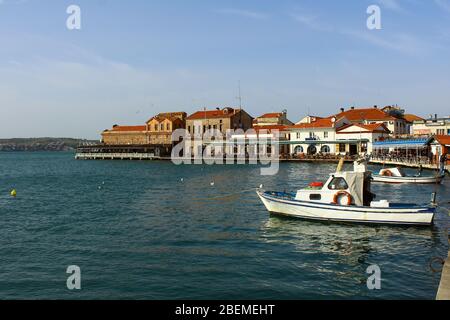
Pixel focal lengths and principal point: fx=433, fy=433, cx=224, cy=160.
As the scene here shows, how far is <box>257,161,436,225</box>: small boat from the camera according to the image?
893 inches

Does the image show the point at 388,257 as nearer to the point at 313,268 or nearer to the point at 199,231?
the point at 313,268

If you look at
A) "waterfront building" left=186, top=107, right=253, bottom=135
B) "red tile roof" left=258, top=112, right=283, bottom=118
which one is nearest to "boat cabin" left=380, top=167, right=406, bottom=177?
"waterfront building" left=186, top=107, right=253, bottom=135

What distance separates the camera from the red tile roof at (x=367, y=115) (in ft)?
326

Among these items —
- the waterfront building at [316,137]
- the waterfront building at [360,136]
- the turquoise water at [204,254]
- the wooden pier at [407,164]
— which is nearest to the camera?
the turquoise water at [204,254]

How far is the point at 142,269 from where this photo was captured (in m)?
16.4

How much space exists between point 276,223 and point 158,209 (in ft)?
32.5

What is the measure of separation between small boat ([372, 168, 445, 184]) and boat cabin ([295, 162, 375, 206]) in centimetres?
2233

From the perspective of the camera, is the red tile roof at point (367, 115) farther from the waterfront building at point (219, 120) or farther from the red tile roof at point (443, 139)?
the red tile roof at point (443, 139)

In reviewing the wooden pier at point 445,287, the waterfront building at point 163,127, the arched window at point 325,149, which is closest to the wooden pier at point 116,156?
the waterfront building at point 163,127

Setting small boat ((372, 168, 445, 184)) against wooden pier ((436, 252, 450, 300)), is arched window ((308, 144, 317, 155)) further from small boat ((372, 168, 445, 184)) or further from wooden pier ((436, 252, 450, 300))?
wooden pier ((436, 252, 450, 300))

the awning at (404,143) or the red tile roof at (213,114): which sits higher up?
the red tile roof at (213,114)

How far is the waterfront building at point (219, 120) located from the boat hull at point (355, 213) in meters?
86.4
